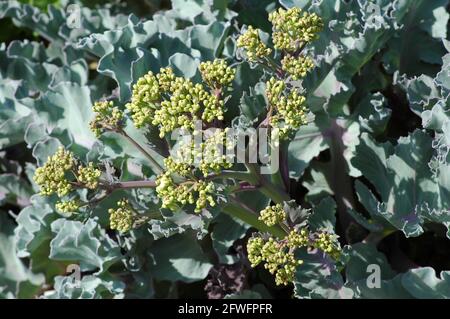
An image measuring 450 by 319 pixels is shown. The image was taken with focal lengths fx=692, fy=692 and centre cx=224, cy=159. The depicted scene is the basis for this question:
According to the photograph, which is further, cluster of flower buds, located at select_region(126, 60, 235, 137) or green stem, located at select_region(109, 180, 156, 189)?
green stem, located at select_region(109, 180, 156, 189)

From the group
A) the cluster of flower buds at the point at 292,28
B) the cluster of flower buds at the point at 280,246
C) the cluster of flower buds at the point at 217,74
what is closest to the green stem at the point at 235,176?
the cluster of flower buds at the point at 280,246

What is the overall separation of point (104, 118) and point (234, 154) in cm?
33

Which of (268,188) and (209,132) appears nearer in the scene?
(209,132)

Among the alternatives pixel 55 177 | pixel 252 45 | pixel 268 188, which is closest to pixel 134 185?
pixel 55 177

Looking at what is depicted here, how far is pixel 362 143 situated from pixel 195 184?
2.43 feet

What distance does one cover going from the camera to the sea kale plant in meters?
1.65

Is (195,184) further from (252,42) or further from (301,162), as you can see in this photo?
(301,162)

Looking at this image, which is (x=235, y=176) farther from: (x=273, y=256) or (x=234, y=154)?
(x=273, y=256)

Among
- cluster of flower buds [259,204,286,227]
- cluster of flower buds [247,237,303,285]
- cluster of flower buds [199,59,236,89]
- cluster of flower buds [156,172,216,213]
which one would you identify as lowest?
cluster of flower buds [247,237,303,285]

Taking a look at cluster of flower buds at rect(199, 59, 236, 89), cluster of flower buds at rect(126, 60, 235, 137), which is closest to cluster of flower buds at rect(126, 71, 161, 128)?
cluster of flower buds at rect(126, 60, 235, 137)

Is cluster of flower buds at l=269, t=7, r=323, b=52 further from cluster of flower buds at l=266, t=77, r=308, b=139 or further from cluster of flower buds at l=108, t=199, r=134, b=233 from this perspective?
cluster of flower buds at l=108, t=199, r=134, b=233

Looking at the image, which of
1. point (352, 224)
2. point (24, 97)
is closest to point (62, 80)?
point (24, 97)

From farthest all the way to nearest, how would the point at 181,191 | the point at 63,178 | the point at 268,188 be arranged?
the point at 268,188, the point at 63,178, the point at 181,191

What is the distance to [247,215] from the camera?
191 cm
